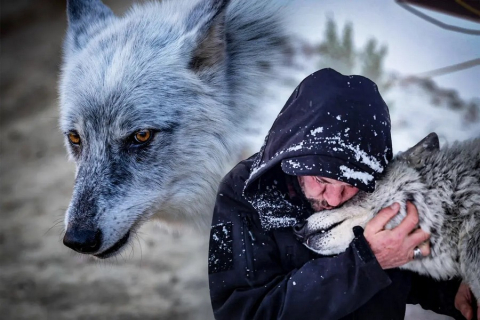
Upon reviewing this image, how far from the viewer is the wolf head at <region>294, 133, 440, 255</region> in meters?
1.09

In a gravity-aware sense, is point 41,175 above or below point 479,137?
above

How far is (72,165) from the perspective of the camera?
1.68 m

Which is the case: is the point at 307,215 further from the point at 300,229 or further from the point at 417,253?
the point at 417,253

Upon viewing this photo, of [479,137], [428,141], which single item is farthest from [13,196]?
[479,137]

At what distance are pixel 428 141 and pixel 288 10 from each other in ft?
1.92

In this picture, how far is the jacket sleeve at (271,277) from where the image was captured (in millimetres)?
1041

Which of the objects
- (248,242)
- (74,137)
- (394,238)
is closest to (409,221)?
(394,238)

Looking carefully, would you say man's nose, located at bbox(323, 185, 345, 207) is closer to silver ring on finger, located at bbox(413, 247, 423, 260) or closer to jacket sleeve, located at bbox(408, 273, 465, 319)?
silver ring on finger, located at bbox(413, 247, 423, 260)

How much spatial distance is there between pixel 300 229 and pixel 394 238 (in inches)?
8.9

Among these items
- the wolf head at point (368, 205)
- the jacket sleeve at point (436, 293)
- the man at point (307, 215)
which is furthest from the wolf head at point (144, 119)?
the jacket sleeve at point (436, 293)

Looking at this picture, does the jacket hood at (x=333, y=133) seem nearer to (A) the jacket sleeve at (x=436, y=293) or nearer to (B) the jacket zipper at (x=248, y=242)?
(B) the jacket zipper at (x=248, y=242)

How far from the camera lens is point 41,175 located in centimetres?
172

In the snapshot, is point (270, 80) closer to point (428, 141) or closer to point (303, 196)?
point (303, 196)

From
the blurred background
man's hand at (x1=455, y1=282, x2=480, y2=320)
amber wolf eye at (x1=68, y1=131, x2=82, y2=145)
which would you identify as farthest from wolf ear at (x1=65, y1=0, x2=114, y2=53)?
man's hand at (x1=455, y1=282, x2=480, y2=320)
